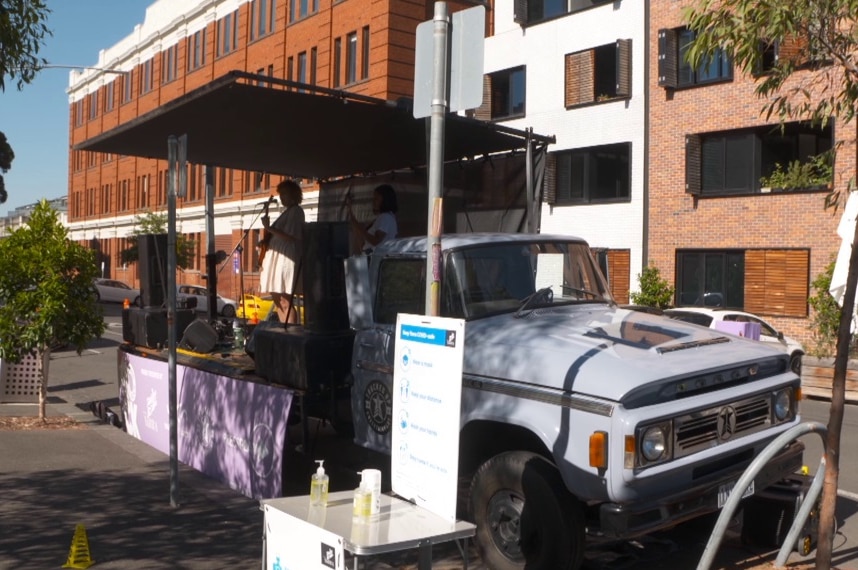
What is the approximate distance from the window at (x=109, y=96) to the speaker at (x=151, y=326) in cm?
4757

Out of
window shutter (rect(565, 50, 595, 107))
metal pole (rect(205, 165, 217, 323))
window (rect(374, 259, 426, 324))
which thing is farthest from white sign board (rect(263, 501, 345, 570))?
window shutter (rect(565, 50, 595, 107))

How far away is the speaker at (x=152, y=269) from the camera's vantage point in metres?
11.1

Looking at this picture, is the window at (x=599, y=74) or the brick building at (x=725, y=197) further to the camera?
the window at (x=599, y=74)

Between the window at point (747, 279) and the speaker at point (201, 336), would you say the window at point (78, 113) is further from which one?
the speaker at point (201, 336)

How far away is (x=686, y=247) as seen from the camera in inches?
1038

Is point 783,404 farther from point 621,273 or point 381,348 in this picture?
point 621,273

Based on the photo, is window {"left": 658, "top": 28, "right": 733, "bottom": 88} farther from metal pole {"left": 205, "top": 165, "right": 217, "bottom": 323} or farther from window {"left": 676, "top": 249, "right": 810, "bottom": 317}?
metal pole {"left": 205, "top": 165, "right": 217, "bottom": 323}

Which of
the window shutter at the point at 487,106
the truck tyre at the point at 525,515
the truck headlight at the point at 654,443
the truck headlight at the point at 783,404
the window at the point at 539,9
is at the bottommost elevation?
the truck tyre at the point at 525,515

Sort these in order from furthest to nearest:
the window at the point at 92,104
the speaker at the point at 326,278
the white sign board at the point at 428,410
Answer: the window at the point at 92,104 < the speaker at the point at 326,278 < the white sign board at the point at 428,410

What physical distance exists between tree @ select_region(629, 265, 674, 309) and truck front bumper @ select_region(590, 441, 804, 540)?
815 inches

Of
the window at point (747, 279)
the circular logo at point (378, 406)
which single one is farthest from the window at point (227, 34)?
the circular logo at point (378, 406)

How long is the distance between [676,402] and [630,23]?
24097 mm

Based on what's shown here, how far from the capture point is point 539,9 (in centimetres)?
3075

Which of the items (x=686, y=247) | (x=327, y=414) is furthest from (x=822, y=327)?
(x=327, y=414)
